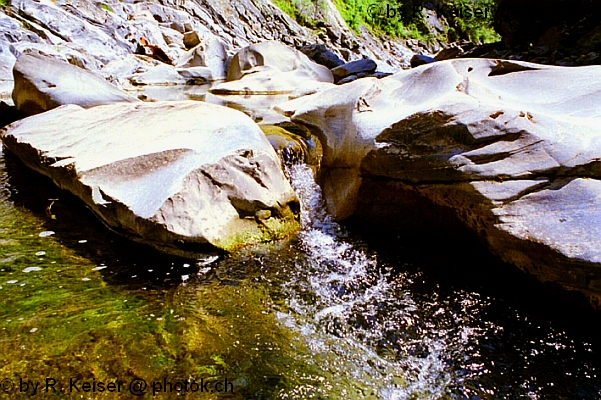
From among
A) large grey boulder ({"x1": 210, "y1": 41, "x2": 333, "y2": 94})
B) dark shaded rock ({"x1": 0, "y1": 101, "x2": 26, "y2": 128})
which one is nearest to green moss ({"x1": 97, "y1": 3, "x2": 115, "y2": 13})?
large grey boulder ({"x1": 210, "y1": 41, "x2": 333, "y2": 94})

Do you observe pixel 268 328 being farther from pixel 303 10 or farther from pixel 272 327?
pixel 303 10

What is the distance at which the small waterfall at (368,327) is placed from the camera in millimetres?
2047

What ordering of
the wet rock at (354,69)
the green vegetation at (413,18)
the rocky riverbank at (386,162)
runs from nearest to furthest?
the rocky riverbank at (386,162)
the wet rock at (354,69)
the green vegetation at (413,18)

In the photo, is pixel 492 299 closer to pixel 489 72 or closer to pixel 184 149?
pixel 489 72

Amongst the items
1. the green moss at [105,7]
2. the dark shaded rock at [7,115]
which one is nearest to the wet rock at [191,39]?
the green moss at [105,7]

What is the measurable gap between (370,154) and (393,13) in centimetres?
3011

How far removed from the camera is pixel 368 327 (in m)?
2.43

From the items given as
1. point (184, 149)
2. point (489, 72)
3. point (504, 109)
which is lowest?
point (184, 149)

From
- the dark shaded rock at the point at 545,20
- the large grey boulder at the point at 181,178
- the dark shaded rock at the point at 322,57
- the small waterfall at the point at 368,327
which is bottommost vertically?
the small waterfall at the point at 368,327

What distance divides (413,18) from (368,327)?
1248 inches

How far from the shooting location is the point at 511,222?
2.60 meters

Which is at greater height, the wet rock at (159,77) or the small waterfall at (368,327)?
the wet rock at (159,77)

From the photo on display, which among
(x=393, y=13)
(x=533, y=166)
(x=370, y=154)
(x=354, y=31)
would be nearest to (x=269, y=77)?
(x=370, y=154)

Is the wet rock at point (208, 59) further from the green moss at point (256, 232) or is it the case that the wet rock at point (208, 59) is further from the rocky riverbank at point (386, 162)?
the green moss at point (256, 232)
